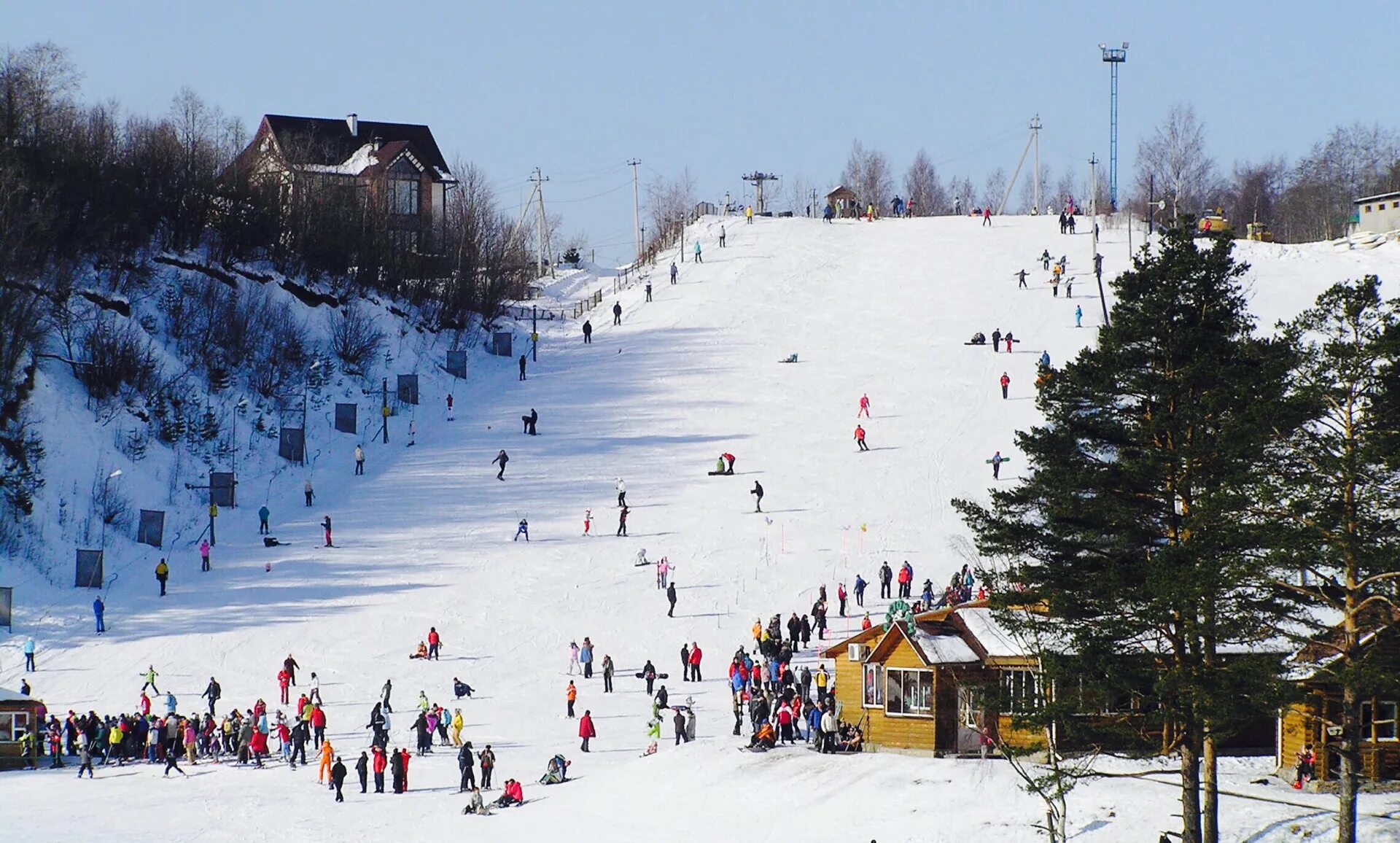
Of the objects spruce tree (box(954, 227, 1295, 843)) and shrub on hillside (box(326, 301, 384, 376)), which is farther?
shrub on hillside (box(326, 301, 384, 376))

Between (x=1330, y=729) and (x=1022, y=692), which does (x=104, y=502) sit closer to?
(x=1022, y=692)

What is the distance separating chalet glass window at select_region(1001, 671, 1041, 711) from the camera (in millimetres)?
22297

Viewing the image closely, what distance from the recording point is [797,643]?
37.1 metres

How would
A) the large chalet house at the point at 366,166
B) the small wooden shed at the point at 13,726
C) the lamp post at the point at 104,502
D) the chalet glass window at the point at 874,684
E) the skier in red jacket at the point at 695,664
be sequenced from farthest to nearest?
the large chalet house at the point at 366,166, the lamp post at the point at 104,502, the skier in red jacket at the point at 695,664, the small wooden shed at the point at 13,726, the chalet glass window at the point at 874,684

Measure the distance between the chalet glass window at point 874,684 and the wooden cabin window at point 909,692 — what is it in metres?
0.14

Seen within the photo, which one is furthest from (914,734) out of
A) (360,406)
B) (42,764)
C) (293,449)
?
(360,406)

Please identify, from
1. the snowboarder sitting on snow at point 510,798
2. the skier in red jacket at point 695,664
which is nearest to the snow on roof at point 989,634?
the skier in red jacket at point 695,664

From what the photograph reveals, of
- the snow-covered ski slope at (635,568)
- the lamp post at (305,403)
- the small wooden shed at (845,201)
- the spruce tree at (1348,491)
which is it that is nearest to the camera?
the spruce tree at (1348,491)

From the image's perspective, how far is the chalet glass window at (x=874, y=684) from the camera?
28.8 meters

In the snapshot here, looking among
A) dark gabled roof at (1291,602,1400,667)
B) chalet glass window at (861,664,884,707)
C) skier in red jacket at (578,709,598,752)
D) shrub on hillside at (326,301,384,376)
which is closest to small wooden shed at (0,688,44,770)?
skier in red jacket at (578,709,598,752)

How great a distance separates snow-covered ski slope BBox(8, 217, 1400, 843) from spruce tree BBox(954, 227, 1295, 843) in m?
1.32

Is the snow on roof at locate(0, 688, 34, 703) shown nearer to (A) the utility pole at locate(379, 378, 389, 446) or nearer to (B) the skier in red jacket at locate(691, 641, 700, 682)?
(B) the skier in red jacket at locate(691, 641, 700, 682)

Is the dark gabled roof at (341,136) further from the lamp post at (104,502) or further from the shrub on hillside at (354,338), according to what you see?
the lamp post at (104,502)

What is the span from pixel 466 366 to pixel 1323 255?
4069 cm
